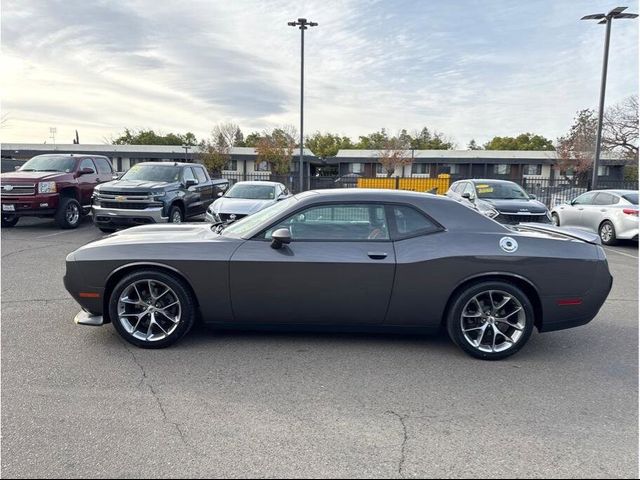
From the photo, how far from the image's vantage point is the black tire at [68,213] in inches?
451

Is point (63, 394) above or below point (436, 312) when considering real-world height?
below

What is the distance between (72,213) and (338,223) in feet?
34.1

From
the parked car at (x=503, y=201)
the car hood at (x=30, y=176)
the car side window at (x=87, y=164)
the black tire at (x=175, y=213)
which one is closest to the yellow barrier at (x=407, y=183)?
the parked car at (x=503, y=201)

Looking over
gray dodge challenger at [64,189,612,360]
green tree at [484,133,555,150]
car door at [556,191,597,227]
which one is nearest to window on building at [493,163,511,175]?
green tree at [484,133,555,150]

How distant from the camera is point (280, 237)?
388 centimetres

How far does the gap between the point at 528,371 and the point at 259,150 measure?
4426cm

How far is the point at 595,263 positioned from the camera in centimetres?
399

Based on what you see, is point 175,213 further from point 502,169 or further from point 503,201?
point 502,169

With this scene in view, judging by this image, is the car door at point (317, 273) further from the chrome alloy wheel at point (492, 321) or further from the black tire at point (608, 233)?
the black tire at point (608, 233)

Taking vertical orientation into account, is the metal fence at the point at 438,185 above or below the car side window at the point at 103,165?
→ below

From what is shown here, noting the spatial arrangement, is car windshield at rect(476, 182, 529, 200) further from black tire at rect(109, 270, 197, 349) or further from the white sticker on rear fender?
black tire at rect(109, 270, 197, 349)

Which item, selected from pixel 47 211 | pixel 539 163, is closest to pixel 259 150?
pixel 539 163

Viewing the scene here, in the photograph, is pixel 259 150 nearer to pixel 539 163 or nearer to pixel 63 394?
pixel 539 163

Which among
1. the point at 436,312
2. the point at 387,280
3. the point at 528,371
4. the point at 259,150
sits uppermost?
the point at 259,150
